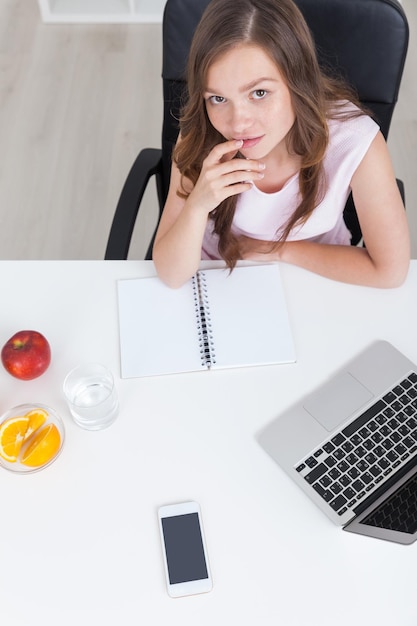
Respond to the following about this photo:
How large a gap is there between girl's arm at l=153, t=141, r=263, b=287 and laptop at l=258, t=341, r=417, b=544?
322 mm

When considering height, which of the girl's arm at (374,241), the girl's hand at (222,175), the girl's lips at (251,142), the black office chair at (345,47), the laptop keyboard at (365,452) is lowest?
the laptop keyboard at (365,452)

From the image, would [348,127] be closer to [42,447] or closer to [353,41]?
[353,41]

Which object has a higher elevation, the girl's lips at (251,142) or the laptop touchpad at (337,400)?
the girl's lips at (251,142)

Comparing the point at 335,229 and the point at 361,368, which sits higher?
the point at 335,229

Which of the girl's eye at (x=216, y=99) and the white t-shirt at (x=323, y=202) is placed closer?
the girl's eye at (x=216, y=99)

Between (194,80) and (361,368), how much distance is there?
0.54 metres

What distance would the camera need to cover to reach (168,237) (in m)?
1.18

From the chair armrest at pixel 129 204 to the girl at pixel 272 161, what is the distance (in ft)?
0.34

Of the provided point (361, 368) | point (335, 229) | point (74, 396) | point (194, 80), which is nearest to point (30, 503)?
point (74, 396)

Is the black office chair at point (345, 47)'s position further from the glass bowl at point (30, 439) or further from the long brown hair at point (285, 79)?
the glass bowl at point (30, 439)

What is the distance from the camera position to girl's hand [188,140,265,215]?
106 cm

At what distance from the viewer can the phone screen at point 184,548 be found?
35.3 inches

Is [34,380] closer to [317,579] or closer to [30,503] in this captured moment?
[30,503]

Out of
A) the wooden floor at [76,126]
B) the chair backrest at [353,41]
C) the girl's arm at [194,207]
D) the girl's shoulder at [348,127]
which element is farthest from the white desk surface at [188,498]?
the wooden floor at [76,126]
